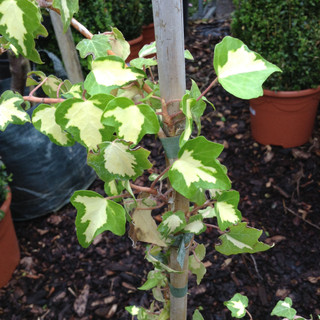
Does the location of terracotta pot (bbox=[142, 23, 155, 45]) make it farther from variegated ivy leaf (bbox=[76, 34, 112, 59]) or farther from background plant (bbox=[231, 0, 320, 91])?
variegated ivy leaf (bbox=[76, 34, 112, 59])

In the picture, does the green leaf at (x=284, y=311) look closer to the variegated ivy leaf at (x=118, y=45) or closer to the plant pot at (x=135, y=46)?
the variegated ivy leaf at (x=118, y=45)

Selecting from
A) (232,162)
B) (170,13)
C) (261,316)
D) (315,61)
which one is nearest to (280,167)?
(232,162)

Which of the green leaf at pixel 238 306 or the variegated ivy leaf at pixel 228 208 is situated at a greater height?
the variegated ivy leaf at pixel 228 208

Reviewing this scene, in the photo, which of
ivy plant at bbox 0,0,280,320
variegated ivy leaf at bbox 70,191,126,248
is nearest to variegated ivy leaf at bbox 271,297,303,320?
ivy plant at bbox 0,0,280,320

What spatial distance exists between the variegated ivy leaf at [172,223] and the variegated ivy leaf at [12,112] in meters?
0.30

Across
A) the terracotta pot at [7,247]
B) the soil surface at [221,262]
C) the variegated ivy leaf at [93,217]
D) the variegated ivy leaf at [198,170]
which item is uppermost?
the variegated ivy leaf at [198,170]

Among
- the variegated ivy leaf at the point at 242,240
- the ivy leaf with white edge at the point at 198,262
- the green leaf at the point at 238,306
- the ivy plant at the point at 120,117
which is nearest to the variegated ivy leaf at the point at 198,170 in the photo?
the ivy plant at the point at 120,117

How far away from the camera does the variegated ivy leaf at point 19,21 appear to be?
0.42 m

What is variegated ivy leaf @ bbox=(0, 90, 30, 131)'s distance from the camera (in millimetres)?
555

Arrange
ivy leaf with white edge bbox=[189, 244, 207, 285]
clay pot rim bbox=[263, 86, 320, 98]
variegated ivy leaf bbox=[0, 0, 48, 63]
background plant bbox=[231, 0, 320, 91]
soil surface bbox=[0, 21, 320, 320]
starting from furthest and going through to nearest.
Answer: clay pot rim bbox=[263, 86, 320, 98] → background plant bbox=[231, 0, 320, 91] → soil surface bbox=[0, 21, 320, 320] → ivy leaf with white edge bbox=[189, 244, 207, 285] → variegated ivy leaf bbox=[0, 0, 48, 63]

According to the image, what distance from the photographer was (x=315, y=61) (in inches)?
73.4

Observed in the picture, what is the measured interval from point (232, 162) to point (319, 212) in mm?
564

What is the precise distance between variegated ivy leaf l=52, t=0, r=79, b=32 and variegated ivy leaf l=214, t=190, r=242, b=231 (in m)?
0.37

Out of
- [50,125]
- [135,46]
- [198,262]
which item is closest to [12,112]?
[50,125]
